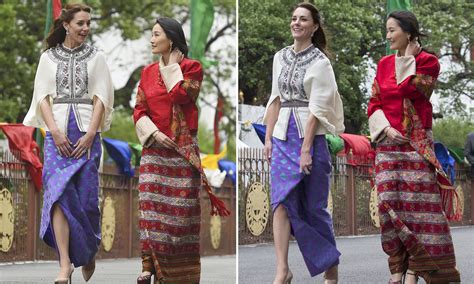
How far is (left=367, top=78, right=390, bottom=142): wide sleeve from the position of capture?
8.09m

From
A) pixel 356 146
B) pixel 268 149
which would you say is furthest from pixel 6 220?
pixel 268 149

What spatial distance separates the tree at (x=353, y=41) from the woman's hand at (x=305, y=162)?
49.4 ft

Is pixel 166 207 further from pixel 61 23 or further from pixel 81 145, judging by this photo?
pixel 61 23

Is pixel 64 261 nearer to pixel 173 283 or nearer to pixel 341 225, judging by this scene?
pixel 173 283

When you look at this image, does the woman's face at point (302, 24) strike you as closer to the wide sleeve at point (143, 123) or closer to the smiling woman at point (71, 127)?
the wide sleeve at point (143, 123)

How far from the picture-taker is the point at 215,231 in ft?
75.7

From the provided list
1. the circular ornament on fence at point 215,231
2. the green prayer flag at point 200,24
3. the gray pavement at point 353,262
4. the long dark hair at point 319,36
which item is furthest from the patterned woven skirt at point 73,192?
the circular ornament on fence at point 215,231

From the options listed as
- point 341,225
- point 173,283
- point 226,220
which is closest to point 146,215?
point 173,283

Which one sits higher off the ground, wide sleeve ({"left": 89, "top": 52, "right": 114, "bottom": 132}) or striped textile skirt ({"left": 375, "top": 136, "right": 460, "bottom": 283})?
wide sleeve ({"left": 89, "top": 52, "right": 114, "bottom": 132})

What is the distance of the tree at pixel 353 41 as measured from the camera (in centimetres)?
2438

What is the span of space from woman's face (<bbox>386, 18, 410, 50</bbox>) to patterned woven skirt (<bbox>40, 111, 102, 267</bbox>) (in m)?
2.17

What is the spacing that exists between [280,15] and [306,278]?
56.5ft

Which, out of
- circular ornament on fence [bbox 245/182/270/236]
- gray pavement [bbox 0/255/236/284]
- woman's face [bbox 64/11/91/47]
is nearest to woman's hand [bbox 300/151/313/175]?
woman's face [bbox 64/11/91/47]

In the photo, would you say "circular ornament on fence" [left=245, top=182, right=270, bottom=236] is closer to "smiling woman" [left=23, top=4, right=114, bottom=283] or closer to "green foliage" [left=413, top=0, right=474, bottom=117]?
"smiling woman" [left=23, top=4, right=114, bottom=283]
